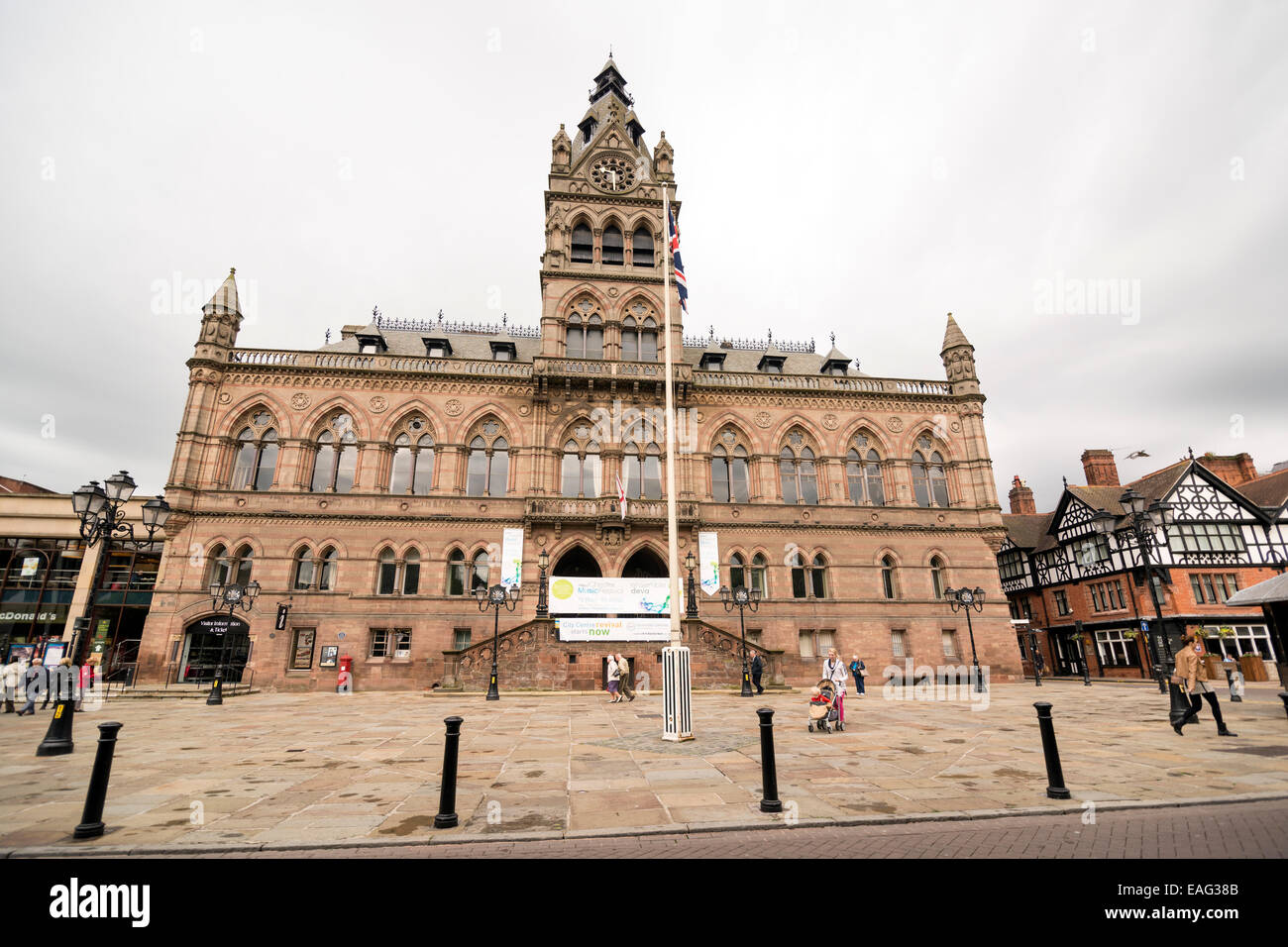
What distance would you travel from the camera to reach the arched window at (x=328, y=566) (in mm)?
27188

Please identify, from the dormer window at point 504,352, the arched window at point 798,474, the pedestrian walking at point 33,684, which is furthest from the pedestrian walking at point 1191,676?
the pedestrian walking at point 33,684

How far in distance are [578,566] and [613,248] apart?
19.1m

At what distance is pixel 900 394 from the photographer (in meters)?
33.1

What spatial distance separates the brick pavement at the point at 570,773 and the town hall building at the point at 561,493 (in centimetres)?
1062

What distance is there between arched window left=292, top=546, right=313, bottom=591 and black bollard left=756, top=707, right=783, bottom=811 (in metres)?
26.5

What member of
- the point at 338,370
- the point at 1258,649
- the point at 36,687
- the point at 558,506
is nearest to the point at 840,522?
the point at 558,506

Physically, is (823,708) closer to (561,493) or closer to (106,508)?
(106,508)

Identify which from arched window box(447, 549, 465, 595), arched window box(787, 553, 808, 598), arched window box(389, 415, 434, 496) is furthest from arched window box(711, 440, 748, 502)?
arched window box(389, 415, 434, 496)

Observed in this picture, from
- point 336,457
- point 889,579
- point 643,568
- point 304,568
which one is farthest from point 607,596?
point 336,457

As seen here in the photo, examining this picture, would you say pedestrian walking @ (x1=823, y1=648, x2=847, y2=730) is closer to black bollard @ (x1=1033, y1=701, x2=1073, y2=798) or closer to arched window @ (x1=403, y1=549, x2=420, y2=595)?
black bollard @ (x1=1033, y1=701, x2=1073, y2=798)

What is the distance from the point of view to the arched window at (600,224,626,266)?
112 ft

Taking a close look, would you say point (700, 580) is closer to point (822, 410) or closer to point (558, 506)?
point (558, 506)

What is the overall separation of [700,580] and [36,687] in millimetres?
24233
